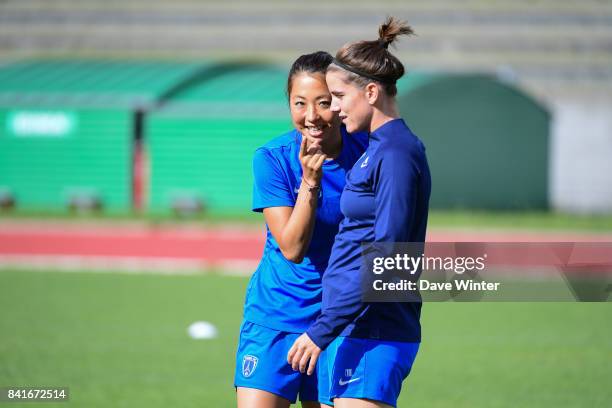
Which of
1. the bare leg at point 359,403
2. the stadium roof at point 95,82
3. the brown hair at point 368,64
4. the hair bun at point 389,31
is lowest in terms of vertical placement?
the bare leg at point 359,403

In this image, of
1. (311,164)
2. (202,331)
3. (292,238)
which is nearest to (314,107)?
(311,164)

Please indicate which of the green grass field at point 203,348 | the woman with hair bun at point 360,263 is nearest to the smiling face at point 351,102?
the woman with hair bun at point 360,263

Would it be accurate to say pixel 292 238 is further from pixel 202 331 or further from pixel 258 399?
pixel 202 331

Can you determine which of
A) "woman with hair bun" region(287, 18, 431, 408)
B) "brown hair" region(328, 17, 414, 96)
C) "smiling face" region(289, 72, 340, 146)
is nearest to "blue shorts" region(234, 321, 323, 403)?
"woman with hair bun" region(287, 18, 431, 408)

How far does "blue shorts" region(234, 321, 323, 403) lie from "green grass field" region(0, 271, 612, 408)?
3.26m

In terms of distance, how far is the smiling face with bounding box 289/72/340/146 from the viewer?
164 inches

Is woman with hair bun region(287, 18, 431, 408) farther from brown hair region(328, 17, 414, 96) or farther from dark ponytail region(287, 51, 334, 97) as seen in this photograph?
dark ponytail region(287, 51, 334, 97)

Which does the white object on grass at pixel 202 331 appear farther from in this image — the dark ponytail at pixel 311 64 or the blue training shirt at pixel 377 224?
the blue training shirt at pixel 377 224

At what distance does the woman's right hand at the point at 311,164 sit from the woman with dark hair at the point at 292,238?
0.11 ft

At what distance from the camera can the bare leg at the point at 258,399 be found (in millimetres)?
4414

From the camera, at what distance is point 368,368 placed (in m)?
3.82

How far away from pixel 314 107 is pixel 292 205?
0.43 meters

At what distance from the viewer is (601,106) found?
28.3m

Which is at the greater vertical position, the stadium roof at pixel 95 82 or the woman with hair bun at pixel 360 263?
the stadium roof at pixel 95 82
